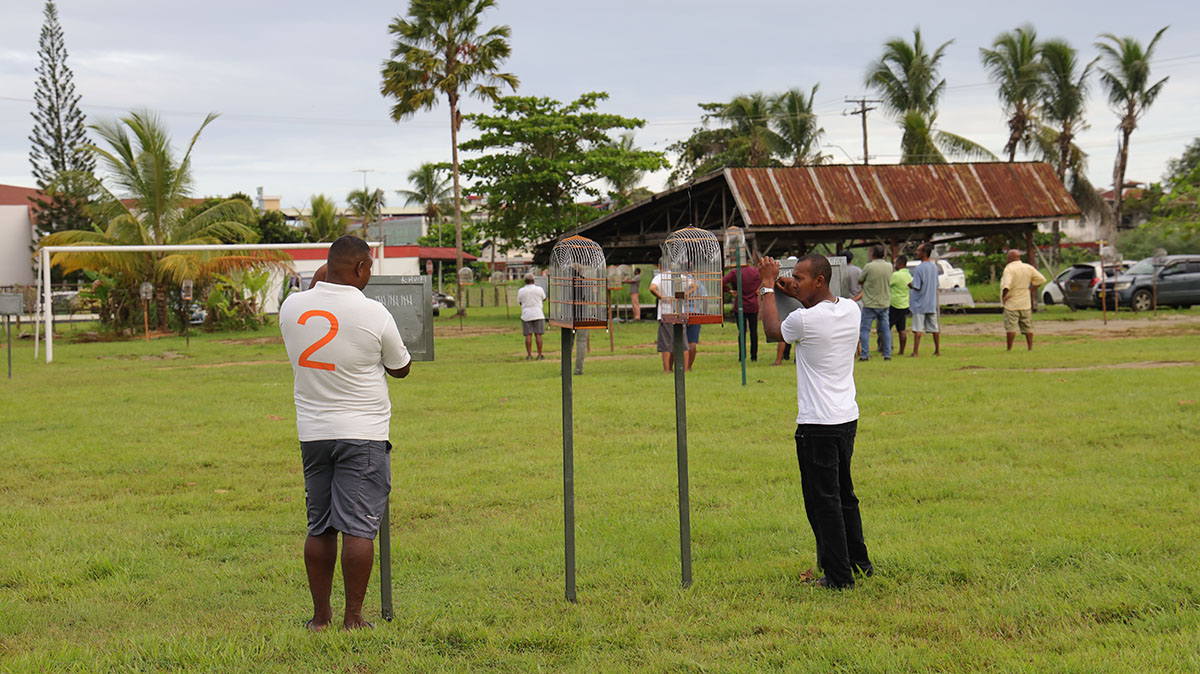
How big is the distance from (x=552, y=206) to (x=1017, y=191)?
1543cm

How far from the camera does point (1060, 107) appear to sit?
4781cm

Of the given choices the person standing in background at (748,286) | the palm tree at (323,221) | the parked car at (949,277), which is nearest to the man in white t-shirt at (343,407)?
the person standing in background at (748,286)

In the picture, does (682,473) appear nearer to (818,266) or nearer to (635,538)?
(635,538)

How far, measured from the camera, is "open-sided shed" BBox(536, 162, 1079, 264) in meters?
27.4

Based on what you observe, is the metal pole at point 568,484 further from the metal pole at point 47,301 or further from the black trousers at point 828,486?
the metal pole at point 47,301

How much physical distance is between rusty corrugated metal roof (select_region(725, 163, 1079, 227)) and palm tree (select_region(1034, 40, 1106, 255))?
18.7m

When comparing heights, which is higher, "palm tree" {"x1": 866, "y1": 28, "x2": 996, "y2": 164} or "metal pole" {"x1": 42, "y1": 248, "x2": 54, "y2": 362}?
"palm tree" {"x1": 866, "y1": 28, "x2": 996, "y2": 164}

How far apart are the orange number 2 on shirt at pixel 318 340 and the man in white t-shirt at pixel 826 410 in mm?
2129

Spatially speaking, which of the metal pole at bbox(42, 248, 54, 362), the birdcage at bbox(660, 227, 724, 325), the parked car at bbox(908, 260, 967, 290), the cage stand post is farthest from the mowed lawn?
the parked car at bbox(908, 260, 967, 290)

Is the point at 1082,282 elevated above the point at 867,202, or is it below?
below

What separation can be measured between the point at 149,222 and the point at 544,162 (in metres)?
12.6

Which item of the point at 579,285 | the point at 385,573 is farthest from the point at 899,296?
the point at 385,573

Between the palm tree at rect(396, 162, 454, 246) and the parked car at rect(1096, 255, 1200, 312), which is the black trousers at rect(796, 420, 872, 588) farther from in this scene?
the palm tree at rect(396, 162, 454, 246)

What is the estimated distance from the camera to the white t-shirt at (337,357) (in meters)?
4.36
